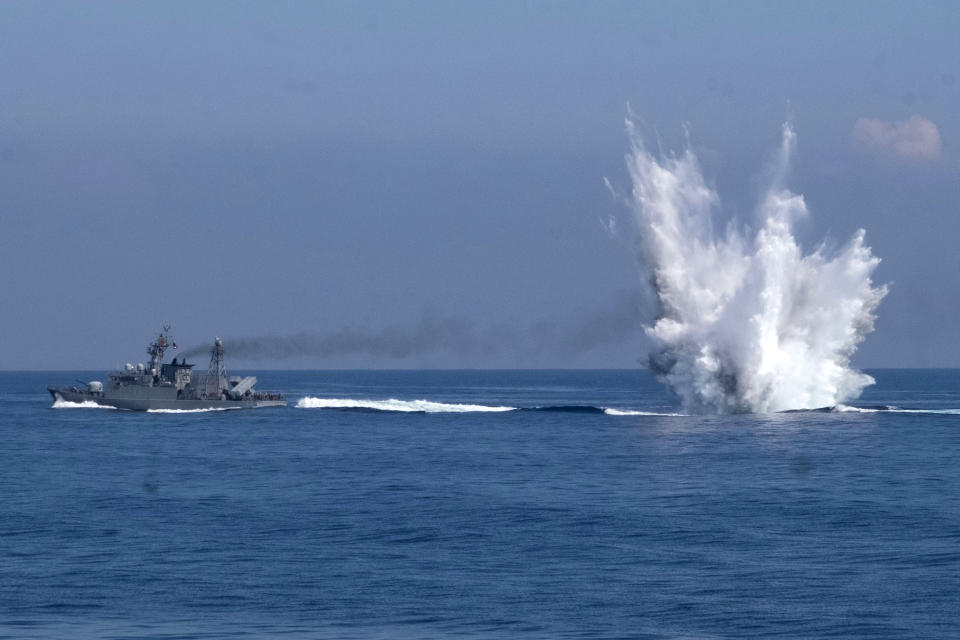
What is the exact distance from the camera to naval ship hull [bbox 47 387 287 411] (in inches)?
5335

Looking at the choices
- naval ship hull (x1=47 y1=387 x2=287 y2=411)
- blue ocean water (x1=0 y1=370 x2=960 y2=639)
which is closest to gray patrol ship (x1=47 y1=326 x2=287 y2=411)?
naval ship hull (x1=47 y1=387 x2=287 y2=411)

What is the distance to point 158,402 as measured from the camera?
135 meters

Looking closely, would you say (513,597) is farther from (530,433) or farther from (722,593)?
(530,433)

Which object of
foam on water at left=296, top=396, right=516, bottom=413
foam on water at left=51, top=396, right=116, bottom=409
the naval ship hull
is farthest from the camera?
foam on water at left=51, top=396, right=116, bottom=409

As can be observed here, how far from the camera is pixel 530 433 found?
105625mm

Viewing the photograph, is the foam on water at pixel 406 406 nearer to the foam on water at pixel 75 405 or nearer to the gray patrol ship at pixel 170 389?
the gray patrol ship at pixel 170 389

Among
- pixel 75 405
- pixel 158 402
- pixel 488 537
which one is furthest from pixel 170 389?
pixel 488 537

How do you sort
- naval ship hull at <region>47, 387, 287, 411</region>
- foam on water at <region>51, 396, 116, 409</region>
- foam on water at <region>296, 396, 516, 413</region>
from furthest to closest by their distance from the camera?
foam on water at <region>51, 396, 116, 409</region>, foam on water at <region>296, 396, 516, 413</region>, naval ship hull at <region>47, 387, 287, 411</region>

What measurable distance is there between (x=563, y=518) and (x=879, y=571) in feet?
53.2

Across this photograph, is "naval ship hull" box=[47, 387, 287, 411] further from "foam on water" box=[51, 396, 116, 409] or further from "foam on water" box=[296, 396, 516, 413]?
"foam on water" box=[296, 396, 516, 413]

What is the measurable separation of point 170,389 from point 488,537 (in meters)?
88.4

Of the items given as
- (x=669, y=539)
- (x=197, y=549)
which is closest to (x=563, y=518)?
(x=669, y=539)

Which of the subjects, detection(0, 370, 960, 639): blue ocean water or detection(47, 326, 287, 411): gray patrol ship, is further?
detection(47, 326, 287, 411): gray patrol ship

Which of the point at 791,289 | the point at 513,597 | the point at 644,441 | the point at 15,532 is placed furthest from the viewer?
the point at 791,289
